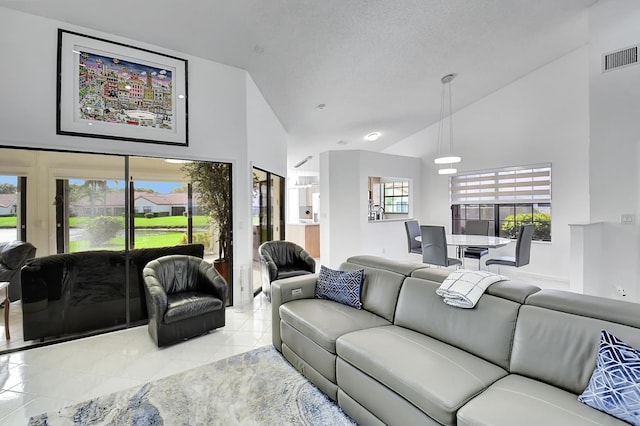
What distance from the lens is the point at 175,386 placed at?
2457 mm

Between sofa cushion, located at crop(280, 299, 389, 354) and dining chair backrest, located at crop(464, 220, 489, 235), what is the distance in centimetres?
437

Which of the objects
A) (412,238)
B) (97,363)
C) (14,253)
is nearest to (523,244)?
(412,238)

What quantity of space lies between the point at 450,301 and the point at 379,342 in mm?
571

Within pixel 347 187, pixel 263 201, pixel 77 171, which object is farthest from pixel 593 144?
pixel 77 171

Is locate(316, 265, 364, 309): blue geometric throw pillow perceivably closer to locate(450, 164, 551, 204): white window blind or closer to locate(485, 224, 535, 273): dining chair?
locate(485, 224, 535, 273): dining chair

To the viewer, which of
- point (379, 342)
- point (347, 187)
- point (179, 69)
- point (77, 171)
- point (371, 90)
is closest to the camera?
point (379, 342)

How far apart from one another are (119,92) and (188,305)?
2.50m

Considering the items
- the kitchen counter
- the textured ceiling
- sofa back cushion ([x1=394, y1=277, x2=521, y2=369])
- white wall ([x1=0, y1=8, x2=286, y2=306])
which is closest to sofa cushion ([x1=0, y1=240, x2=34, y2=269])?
white wall ([x1=0, y1=8, x2=286, y2=306])

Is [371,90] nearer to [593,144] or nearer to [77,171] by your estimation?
[593,144]

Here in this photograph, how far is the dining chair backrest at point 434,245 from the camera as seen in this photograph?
4.79m

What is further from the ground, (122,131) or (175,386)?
(122,131)

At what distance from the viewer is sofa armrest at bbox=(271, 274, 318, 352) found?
3016 mm

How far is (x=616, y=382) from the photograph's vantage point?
1359mm

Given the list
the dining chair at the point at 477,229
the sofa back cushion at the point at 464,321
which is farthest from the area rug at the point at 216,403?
the dining chair at the point at 477,229
